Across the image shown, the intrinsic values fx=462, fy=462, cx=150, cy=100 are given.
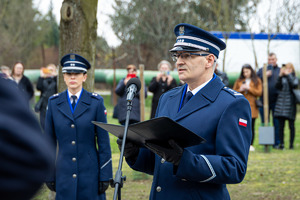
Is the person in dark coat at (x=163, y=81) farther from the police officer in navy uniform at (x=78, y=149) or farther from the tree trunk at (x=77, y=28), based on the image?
the police officer in navy uniform at (x=78, y=149)

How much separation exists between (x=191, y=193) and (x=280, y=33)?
2183cm

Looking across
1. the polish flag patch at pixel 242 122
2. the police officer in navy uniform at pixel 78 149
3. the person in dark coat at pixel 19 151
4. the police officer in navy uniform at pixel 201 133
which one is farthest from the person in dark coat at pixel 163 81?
the person in dark coat at pixel 19 151

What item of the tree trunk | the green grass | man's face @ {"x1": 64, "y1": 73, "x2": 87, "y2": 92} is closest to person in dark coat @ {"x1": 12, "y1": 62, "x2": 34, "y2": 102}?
the green grass

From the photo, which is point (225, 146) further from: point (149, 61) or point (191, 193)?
point (149, 61)

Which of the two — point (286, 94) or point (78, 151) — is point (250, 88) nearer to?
point (286, 94)

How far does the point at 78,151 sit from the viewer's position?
15.4ft

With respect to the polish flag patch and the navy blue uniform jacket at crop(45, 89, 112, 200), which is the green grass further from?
the polish flag patch

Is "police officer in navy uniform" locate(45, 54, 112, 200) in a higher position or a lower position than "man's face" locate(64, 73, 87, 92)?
lower

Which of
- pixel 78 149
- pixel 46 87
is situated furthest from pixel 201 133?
pixel 46 87

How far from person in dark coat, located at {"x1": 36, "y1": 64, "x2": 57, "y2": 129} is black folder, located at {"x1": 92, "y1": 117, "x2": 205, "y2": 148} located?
27.0 feet

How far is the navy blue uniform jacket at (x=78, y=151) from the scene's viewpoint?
468 centimetres

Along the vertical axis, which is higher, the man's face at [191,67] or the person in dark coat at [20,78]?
the man's face at [191,67]

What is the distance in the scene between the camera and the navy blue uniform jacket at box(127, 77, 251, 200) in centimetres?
267

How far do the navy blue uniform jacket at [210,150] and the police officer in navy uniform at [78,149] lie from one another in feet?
5.78
